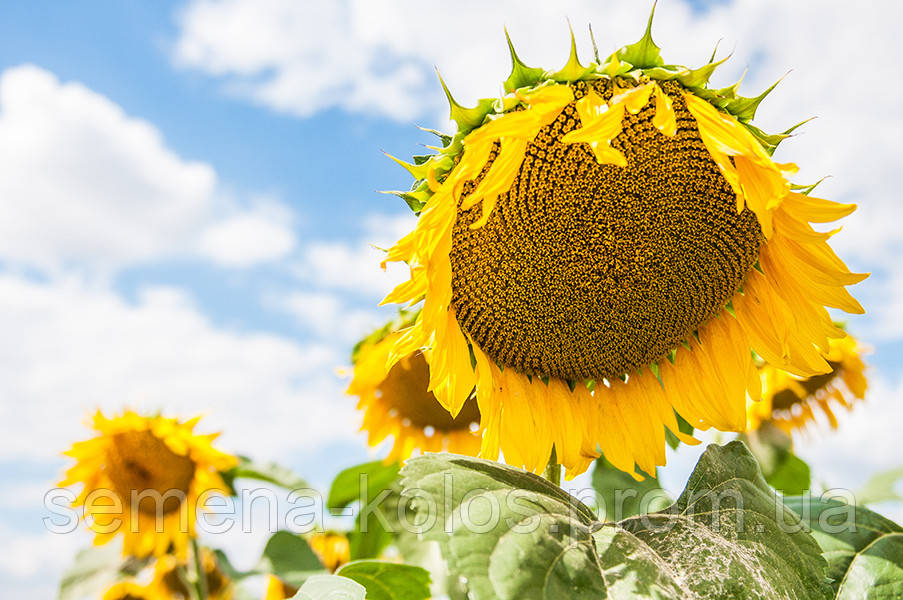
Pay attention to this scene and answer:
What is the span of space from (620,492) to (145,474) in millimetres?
2722

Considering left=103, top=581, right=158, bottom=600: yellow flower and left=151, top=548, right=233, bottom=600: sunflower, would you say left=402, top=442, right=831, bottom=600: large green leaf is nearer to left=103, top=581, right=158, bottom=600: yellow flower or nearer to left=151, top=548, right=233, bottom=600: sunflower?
left=151, top=548, right=233, bottom=600: sunflower

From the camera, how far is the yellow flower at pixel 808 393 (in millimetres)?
4773

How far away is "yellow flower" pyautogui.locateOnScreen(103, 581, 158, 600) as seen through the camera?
4160mm

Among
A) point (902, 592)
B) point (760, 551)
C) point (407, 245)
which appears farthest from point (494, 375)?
point (902, 592)

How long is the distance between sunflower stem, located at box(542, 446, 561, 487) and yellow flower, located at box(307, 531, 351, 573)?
2383mm

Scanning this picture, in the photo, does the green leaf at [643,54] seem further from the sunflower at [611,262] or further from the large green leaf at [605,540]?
the large green leaf at [605,540]

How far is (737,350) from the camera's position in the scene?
238 cm

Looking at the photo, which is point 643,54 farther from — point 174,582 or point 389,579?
point 174,582

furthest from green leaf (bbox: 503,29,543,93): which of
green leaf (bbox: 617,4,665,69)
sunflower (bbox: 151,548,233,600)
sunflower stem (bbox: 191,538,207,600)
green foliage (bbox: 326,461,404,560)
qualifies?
sunflower (bbox: 151,548,233,600)

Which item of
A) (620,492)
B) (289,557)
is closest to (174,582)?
(289,557)

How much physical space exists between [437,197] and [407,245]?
155mm

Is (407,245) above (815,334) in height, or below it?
above

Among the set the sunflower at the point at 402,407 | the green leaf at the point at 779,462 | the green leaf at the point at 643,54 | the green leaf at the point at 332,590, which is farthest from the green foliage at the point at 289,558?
the green leaf at the point at 643,54

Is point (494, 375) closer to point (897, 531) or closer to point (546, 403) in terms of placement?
point (546, 403)
